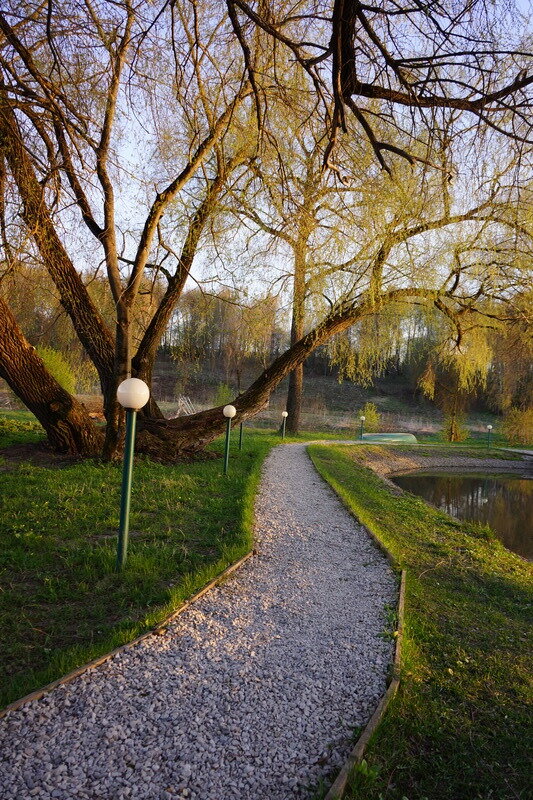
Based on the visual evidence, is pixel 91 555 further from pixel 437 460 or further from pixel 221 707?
pixel 437 460

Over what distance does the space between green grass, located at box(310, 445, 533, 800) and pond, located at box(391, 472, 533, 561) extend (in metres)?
3.25

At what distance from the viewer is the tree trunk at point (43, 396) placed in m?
8.21

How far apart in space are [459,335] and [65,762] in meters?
9.95

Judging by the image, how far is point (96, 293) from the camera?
31.4ft

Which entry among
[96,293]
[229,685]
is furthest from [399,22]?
[96,293]

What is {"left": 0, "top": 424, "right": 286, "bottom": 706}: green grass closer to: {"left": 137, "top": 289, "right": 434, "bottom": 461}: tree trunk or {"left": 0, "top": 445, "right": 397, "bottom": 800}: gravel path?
A: {"left": 0, "top": 445, "right": 397, "bottom": 800}: gravel path

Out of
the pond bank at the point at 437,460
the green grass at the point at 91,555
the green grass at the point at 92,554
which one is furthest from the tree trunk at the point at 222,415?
the pond bank at the point at 437,460

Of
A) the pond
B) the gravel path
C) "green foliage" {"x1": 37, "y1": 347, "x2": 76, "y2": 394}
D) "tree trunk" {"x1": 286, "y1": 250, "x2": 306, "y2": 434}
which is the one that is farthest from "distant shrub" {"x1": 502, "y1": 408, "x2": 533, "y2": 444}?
the gravel path

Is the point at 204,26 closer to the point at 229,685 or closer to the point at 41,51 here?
the point at 41,51

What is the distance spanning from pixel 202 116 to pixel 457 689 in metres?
6.70

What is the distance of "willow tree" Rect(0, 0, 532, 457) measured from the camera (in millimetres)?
2646

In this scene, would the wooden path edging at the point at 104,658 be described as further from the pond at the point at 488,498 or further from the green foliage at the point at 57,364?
the green foliage at the point at 57,364

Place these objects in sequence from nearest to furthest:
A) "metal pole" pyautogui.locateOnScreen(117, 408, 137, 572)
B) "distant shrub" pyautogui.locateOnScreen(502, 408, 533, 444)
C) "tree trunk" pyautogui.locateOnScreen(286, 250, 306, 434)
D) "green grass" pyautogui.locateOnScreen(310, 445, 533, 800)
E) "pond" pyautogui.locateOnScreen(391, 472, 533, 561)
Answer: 1. "green grass" pyautogui.locateOnScreen(310, 445, 533, 800)
2. "metal pole" pyautogui.locateOnScreen(117, 408, 137, 572)
3. "tree trunk" pyautogui.locateOnScreen(286, 250, 306, 434)
4. "pond" pyautogui.locateOnScreen(391, 472, 533, 561)
5. "distant shrub" pyautogui.locateOnScreen(502, 408, 533, 444)

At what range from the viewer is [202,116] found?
665cm
